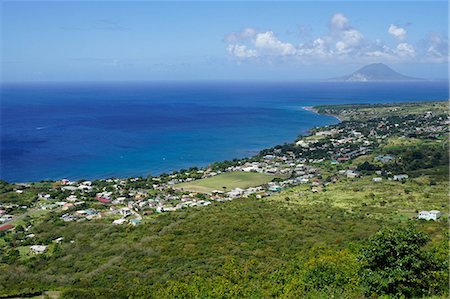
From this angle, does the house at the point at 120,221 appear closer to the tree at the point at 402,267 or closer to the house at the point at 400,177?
the tree at the point at 402,267

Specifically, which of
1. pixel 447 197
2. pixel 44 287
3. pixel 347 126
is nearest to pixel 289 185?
pixel 447 197

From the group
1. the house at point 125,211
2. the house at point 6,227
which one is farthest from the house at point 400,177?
the house at point 6,227

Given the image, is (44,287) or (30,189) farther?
(30,189)

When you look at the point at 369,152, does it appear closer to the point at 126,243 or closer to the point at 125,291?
the point at 126,243

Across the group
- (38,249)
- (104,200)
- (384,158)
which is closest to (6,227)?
(38,249)

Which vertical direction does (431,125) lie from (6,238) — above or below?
above

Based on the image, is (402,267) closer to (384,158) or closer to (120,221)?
(120,221)

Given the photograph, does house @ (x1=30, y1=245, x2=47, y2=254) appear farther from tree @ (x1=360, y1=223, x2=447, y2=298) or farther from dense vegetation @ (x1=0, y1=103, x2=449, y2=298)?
tree @ (x1=360, y1=223, x2=447, y2=298)

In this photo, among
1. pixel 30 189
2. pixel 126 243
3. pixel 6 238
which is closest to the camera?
pixel 126 243
